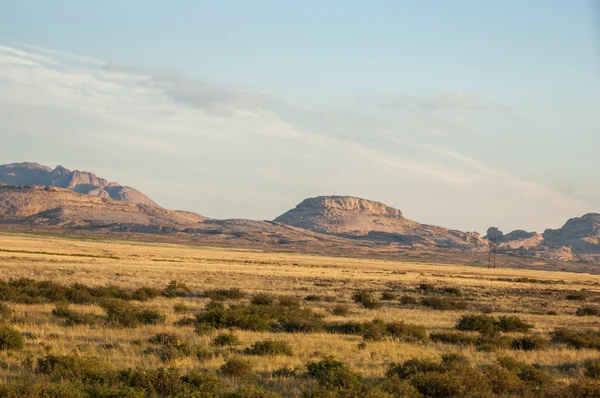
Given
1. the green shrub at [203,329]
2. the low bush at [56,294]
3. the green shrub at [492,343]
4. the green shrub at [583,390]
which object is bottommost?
the low bush at [56,294]

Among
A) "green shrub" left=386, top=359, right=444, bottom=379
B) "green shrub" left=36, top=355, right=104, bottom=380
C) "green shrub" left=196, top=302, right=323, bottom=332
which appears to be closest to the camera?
"green shrub" left=36, top=355, right=104, bottom=380

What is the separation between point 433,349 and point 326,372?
6.03 meters

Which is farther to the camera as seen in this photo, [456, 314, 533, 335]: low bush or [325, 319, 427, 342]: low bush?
[456, 314, 533, 335]: low bush

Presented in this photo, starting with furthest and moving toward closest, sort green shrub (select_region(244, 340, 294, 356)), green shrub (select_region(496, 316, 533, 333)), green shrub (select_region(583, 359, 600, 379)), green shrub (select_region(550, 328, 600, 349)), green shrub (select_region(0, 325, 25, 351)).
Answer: green shrub (select_region(496, 316, 533, 333)) → green shrub (select_region(550, 328, 600, 349)) → green shrub (select_region(244, 340, 294, 356)) → green shrub (select_region(0, 325, 25, 351)) → green shrub (select_region(583, 359, 600, 379))

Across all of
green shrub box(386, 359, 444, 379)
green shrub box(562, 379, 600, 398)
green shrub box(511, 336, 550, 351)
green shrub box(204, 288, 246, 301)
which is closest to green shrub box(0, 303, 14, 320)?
green shrub box(204, 288, 246, 301)

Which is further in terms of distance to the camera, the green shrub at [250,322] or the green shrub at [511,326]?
the green shrub at [511,326]

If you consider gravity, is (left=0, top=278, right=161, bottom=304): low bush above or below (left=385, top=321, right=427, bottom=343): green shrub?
below

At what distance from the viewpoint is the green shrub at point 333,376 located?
36.3 ft

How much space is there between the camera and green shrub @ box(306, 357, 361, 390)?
36.3ft

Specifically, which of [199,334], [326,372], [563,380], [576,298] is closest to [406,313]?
[199,334]

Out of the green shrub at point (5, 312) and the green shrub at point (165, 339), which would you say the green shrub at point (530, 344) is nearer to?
the green shrub at point (165, 339)

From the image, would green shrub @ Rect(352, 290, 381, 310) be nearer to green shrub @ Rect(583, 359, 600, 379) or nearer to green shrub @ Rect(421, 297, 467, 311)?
green shrub @ Rect(421, 297, 467, 311)

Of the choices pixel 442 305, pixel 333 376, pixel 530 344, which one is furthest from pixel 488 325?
pixel 333 376

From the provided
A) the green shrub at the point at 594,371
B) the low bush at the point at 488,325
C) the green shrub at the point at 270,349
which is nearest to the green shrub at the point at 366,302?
the low bush at the point at 488,325
